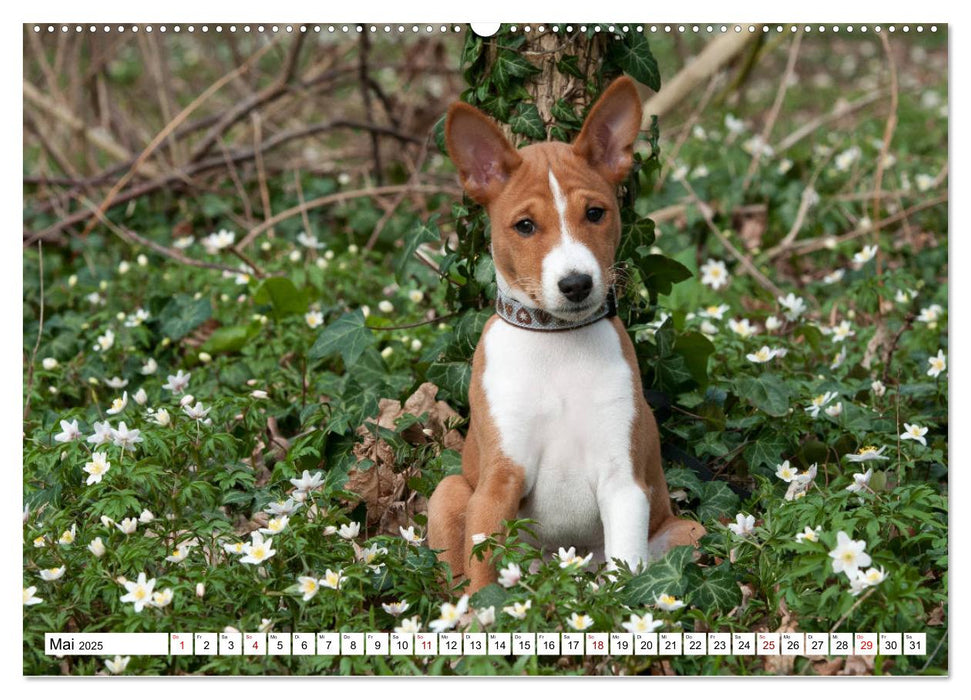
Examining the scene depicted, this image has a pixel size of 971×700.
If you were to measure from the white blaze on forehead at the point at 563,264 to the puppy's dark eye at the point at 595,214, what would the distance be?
92 millimetres

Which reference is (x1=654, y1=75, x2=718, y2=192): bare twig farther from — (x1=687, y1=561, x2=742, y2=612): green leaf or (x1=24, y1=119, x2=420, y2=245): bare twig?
(x1=687, y1=561, x2=742, y2=612): green leaf

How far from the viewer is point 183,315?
6031 millimetres

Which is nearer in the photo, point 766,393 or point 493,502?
point 493,502

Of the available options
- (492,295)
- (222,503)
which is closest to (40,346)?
(222,503)

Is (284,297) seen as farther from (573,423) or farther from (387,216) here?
(573,423)

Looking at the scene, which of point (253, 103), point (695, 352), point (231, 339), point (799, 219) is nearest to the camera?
point (695, 352)

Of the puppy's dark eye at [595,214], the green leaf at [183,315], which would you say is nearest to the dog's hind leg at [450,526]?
the puppy's dark eye at [595,214]

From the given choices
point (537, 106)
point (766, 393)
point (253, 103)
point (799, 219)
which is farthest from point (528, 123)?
point (253, 103)

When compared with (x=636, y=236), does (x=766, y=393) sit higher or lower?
lower

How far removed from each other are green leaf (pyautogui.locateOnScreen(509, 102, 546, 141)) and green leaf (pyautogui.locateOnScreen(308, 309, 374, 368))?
1056 mm

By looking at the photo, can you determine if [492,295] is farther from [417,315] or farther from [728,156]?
Result: [728,156]

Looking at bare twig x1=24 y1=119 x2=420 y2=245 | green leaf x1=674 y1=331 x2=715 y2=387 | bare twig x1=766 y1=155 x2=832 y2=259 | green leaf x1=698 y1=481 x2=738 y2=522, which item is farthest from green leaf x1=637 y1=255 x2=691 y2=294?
bare twig x1=24 y1=119 x2=420 y2=245

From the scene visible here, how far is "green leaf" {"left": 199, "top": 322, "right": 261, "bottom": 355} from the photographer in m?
5.87

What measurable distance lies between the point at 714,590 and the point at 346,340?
76.0 inches
